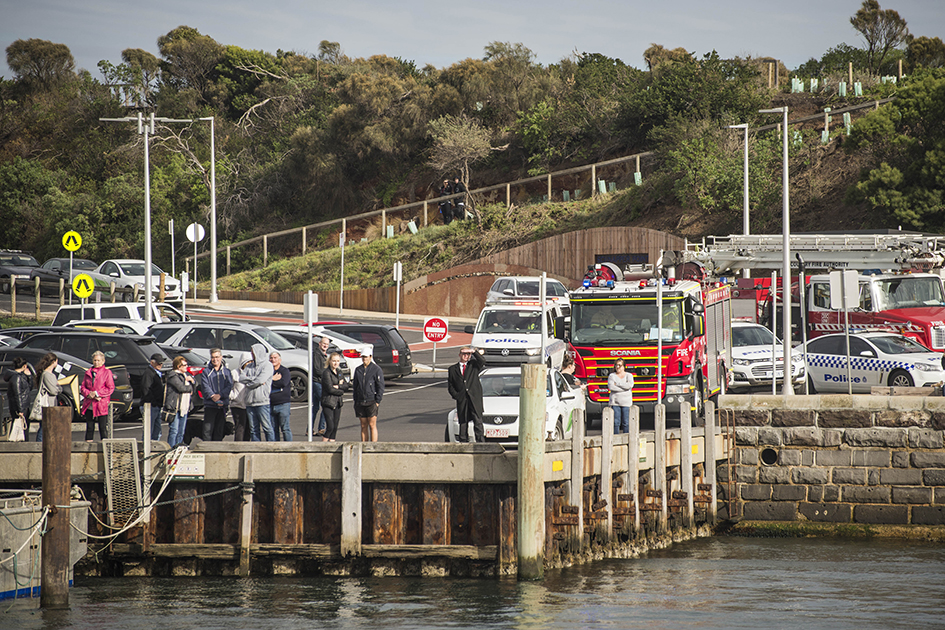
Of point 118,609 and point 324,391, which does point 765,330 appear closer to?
point 324,391

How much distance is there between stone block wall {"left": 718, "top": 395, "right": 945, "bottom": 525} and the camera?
690 inches

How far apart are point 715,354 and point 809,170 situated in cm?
2878

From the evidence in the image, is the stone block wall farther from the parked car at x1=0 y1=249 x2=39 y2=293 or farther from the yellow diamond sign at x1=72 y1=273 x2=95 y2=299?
the parked car at x1=0 y1=249 x2=39 y2=293

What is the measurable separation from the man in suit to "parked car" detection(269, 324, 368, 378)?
855 cm

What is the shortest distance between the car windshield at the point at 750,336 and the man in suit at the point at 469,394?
1186 cm

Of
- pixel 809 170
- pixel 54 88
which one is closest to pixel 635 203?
pixel 809 170

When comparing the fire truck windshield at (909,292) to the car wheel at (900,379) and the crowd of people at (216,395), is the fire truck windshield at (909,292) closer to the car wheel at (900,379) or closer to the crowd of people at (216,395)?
the car wheel at (900,379)

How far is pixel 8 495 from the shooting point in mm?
13820

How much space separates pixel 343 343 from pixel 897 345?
12.9 m

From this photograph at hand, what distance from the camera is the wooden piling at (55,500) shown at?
1188 cm

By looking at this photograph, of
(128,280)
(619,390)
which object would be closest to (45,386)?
(619,390)

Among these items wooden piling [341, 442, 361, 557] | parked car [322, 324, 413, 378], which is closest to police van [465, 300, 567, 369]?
parked car [322, 324, 413, 378]

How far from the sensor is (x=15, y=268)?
154ft

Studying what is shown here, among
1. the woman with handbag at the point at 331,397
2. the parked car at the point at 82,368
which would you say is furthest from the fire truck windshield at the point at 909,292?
the parked car at the point at 82,368
